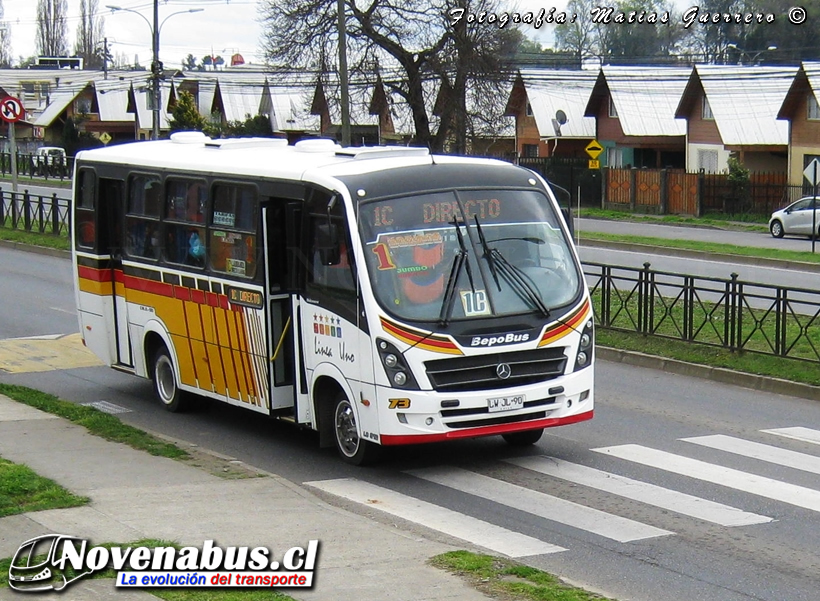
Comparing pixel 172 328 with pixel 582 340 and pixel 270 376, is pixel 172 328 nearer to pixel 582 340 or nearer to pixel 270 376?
pixel 270 376

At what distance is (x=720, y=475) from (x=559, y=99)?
59075 mm

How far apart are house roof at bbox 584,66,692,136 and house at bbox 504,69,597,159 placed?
206 cm

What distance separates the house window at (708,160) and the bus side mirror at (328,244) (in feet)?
161

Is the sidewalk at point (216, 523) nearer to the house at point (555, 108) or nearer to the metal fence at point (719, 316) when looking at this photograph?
the metal fence at point (719, 316)

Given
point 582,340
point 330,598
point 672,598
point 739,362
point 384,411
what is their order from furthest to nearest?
point 739,362 → point 582,340 → point 384,411 → point 672,598 → point 330,598

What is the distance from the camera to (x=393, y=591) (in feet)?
22.7

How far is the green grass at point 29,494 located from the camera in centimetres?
879

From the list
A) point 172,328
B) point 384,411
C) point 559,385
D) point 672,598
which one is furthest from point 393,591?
point 172,328

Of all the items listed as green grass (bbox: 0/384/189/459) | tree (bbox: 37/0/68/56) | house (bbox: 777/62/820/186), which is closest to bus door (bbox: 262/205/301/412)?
green grass (bbox: 0/384/189/459)

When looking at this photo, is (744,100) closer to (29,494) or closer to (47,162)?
(47,162)

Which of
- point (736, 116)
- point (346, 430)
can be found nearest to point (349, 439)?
point (346, 430)

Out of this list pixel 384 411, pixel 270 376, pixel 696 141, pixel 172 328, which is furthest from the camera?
pixel 696 141

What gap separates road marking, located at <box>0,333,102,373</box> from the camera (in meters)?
17.0

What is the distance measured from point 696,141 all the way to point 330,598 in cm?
5413
